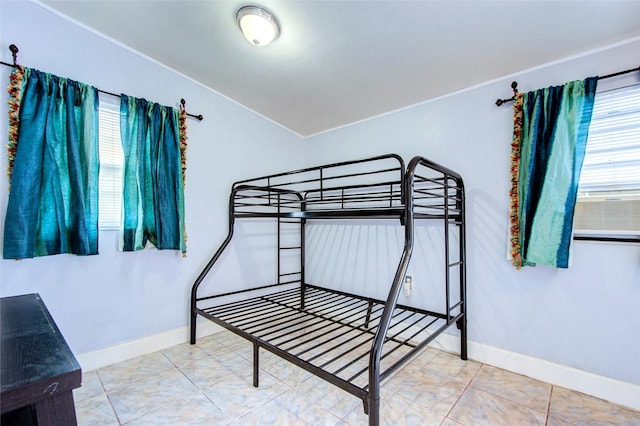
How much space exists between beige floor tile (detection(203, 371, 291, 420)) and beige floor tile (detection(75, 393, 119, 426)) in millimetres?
427

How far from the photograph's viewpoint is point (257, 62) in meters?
1.88

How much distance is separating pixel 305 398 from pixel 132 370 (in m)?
1.12

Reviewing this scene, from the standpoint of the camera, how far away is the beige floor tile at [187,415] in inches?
51.5

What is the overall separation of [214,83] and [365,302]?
218 cm

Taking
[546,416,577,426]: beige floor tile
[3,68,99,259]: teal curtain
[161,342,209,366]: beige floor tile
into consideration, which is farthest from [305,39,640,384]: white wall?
[3,68,99,259]: teal curtain

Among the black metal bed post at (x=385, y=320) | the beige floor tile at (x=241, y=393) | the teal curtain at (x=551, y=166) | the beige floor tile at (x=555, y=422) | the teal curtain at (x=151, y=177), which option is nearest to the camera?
the black metal bed post at (x=385, y=320)

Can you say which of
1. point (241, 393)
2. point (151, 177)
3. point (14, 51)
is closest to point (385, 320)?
point (241, 393)

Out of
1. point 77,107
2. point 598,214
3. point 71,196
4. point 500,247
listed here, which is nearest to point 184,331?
point 71,196

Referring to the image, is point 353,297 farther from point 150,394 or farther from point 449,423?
point 150,394

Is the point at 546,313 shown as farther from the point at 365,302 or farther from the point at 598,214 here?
the point at 365,302

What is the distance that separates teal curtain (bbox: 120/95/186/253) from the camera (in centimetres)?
184

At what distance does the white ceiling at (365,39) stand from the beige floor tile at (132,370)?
206 centimetres

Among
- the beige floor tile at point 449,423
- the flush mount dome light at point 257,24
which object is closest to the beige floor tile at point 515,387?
the beige floor tile at point 449,423

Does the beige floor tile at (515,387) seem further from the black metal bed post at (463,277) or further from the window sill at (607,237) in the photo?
the window sill at (607,237)
